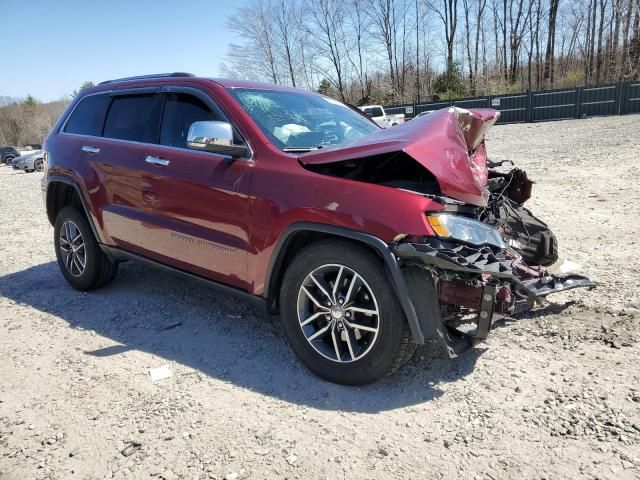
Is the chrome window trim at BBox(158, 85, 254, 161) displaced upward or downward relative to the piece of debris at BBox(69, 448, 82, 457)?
upward

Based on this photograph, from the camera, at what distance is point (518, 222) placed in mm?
3984

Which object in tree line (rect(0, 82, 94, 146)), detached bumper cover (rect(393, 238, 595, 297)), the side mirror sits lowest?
detached bumper cover (rect(393, 238, 595, 297))

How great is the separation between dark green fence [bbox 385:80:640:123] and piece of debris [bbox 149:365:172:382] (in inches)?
Result: 962

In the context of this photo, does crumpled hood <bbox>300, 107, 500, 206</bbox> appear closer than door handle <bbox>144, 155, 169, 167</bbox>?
Yes

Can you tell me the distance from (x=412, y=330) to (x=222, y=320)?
6.41 ft

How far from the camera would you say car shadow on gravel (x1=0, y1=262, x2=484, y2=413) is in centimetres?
285

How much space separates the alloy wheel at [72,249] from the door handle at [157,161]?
1.40 metres

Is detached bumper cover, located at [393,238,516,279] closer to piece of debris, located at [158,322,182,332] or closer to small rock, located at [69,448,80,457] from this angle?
small rock, located at [69,448,80,457]

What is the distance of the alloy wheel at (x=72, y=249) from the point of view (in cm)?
466

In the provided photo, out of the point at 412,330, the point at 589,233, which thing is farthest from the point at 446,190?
the point at 589,233

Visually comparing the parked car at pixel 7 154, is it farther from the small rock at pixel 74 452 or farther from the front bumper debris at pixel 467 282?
the front bumper debris at pixel 467 282

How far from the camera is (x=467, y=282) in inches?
101

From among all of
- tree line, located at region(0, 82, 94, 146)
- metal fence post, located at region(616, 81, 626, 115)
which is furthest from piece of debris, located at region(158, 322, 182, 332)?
tree line, located at region(0, 82, 94, 146)

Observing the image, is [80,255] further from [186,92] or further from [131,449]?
[131,449]
